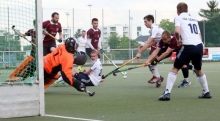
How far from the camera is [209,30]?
35.6 m

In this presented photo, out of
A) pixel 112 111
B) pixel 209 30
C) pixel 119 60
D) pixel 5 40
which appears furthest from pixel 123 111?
pixel 209 30

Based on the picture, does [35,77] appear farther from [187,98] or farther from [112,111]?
[187,98]

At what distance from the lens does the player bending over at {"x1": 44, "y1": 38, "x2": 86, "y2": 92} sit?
27.4 ft

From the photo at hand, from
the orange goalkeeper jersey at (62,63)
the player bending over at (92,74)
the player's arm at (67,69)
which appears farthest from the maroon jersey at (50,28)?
the player's arm at (67,69)

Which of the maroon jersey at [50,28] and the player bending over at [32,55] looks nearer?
the player bending over at [32,55]

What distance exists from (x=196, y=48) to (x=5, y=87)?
3425 millimetres


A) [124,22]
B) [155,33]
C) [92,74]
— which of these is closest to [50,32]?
[92,74]

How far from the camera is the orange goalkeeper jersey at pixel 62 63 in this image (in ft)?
27.3

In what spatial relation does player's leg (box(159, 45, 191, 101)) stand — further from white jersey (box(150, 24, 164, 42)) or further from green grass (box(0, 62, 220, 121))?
white jersey (box(150, 24, 164, 42))

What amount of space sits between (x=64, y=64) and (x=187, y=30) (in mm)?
2133

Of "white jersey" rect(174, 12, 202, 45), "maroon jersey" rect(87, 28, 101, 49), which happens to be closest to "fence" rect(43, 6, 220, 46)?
"maroon jersey" rect(87, 28, 101, 49)

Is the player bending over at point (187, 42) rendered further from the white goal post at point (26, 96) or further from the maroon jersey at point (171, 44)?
the white goal post at point (26, 96)

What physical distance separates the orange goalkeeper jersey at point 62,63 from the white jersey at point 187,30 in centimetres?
190

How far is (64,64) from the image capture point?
27.8ft
